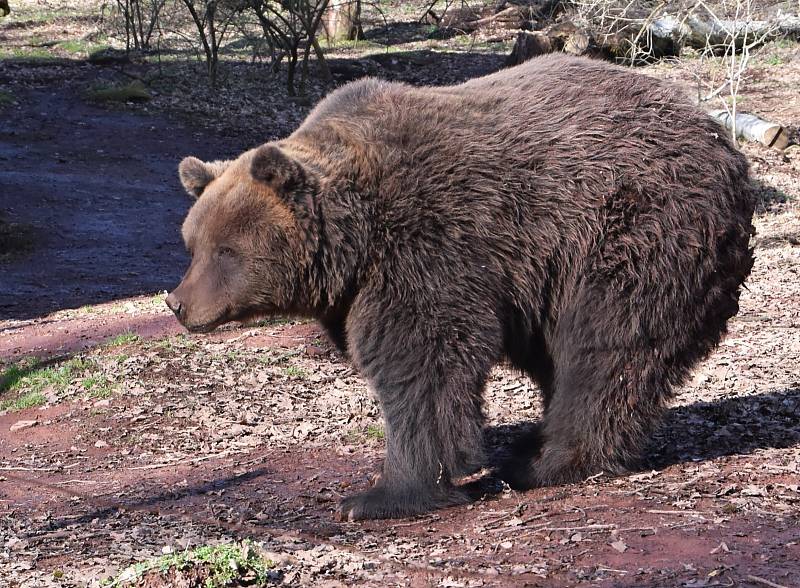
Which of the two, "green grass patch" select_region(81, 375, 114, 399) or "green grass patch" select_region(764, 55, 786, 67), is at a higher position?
"green grass patch" select_region(764, 55, 786, 67)

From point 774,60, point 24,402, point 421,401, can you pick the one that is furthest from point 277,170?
point 774,60

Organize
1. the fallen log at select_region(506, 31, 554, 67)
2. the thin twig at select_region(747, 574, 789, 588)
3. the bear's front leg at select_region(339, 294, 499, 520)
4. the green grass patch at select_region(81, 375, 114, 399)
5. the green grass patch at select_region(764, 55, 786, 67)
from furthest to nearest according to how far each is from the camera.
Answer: the green grass patch at select_region(764, 55, 786, 67)
the fallen log at select_region(506, 31, 554, 67)
the green grass patch at select_region(81, 375, 114, 399)
the bear's front leg at select_region(339, 294, 499, 520)
the thin twig at select_region(747, 574, 789, 588)

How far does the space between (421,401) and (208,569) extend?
5.42 ft

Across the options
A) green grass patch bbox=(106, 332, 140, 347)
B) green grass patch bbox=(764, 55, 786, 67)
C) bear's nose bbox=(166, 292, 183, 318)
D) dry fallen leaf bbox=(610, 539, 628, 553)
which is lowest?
green grass patch bbox=(106, 332, 140, 347)

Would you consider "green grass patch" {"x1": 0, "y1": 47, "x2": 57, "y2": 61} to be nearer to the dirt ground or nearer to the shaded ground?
the shaded ground

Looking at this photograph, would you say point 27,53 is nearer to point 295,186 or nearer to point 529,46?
point 529,46

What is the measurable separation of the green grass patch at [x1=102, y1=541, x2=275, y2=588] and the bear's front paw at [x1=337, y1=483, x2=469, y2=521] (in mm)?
1226

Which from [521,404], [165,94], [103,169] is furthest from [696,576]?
[165,94]

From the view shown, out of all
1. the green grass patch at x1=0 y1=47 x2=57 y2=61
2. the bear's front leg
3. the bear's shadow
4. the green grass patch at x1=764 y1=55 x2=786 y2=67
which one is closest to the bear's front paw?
the bear's front leg

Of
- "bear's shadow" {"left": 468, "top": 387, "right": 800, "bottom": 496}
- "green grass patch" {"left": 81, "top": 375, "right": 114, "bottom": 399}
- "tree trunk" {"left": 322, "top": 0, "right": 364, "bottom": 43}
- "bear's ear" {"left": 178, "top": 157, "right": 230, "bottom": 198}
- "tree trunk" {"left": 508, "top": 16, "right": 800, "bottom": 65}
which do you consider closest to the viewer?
"bear's ear" {"left": 178, "top": 157, "right": 230, "bottom": 198}

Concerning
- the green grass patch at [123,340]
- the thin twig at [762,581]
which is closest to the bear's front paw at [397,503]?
the thin twig at [762,581]

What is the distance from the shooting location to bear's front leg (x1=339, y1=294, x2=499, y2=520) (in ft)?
18.4

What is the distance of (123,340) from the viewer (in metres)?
9.76

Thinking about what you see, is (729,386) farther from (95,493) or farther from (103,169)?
(103,169)
